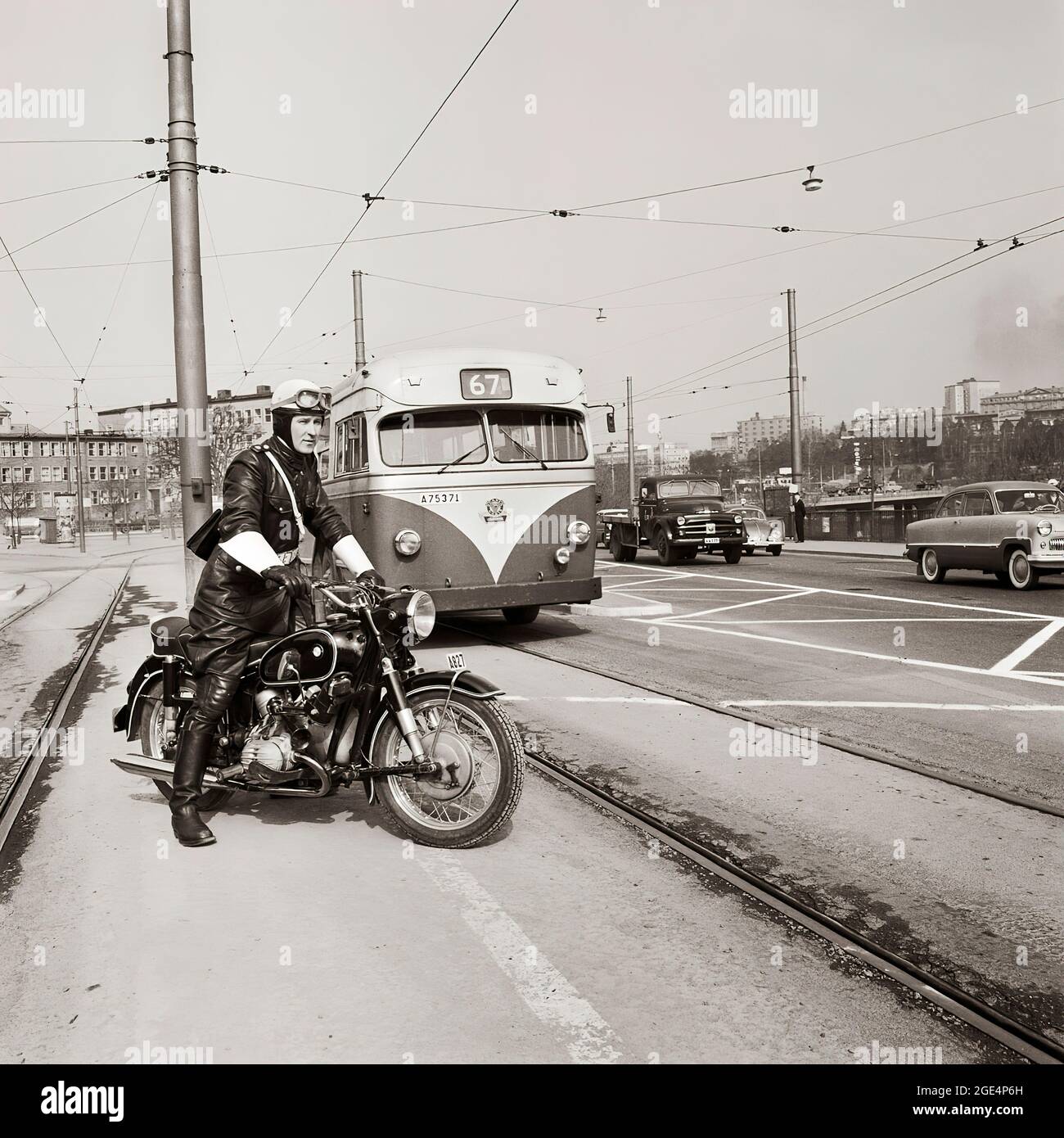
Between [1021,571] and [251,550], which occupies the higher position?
[251,550]

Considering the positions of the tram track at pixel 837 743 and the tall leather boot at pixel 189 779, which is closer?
the tall leather boot at pixel 189 779

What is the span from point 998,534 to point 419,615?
15.3 m

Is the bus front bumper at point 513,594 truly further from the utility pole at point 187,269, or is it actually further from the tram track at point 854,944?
the tram track at point 854,944

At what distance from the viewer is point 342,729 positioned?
4902 millimetres

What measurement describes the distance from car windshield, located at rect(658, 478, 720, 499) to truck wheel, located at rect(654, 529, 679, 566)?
109cm

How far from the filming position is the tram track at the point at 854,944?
3.11 m

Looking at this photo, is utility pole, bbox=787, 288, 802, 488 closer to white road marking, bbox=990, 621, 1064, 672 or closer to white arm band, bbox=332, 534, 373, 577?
white road marking, bbox=990, 621, 1064, 672

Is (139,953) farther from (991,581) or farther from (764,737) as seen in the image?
(991,581)

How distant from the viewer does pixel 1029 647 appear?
428 inches

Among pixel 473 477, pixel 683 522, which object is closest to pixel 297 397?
pixel 473 477

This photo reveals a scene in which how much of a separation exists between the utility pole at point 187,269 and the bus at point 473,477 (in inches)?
65.8

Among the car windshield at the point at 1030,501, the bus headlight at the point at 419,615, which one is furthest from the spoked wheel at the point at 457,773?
the car windshield at the point at 1030,501

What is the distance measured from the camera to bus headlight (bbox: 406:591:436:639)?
4695 mm

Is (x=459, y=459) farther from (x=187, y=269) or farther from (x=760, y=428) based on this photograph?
(x=760, y=428)
